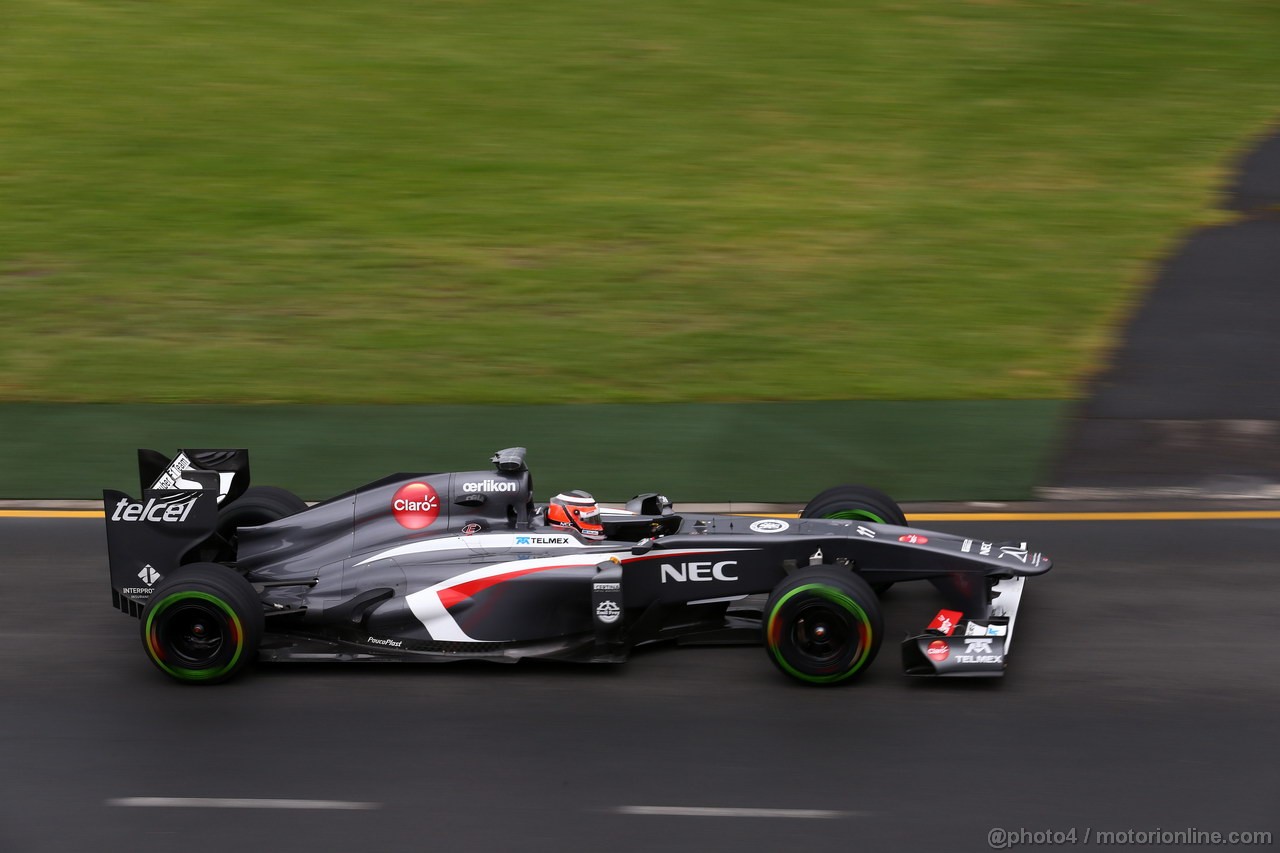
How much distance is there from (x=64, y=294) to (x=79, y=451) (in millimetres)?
4674

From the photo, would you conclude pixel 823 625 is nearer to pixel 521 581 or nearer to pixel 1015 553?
pixel 1015 553

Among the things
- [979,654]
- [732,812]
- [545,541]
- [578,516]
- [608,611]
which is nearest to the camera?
[732,812]

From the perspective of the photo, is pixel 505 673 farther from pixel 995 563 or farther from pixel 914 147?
pixel 914 147

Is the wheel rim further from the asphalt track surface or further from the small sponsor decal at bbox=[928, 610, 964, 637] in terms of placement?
the small sponsor decal at bbox=[928, 610, 964, 637]

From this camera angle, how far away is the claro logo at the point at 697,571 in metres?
8.85

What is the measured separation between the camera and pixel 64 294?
1712 cm

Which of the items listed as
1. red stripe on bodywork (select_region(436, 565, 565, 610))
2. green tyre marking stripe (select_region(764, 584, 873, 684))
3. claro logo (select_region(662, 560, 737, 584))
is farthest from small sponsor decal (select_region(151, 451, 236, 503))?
green tyre marking stripe (select_region(764, 584, 873, 684))

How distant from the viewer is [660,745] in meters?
8.07

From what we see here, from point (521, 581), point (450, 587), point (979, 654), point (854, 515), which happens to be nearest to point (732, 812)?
point (979, 654)

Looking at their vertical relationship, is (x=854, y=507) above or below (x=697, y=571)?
above

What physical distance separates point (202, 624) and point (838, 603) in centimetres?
386

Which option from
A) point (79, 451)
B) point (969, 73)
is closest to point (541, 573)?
point (79, 451)

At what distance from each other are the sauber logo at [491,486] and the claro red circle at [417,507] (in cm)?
22

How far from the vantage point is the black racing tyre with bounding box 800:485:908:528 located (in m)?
9.93
